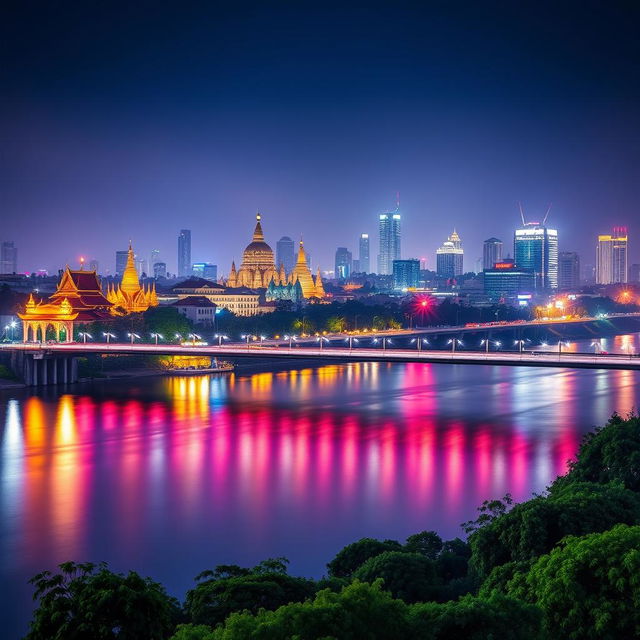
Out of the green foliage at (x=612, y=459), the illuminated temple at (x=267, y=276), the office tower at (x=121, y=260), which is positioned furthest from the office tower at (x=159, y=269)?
the green foliage at (x=612, y=459)

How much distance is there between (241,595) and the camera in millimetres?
9977

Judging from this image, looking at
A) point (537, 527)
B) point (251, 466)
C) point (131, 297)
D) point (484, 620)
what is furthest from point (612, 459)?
point (131, 297)

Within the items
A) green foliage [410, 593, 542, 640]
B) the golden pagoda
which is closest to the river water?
green foliage [410, 593, 542, 640]

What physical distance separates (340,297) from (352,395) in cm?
7536

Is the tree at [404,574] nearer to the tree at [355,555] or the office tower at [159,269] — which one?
the tree at [355,555]

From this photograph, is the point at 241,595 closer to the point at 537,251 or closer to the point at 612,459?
the point at 612,459

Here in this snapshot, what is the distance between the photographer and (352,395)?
121ft

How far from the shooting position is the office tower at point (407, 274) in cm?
16525

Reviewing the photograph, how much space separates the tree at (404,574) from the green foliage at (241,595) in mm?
1167

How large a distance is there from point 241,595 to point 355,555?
11.3 feet

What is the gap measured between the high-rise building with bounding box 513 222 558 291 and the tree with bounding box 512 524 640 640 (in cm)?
14516

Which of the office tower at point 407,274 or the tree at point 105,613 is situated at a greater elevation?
the office tower at point 407,274

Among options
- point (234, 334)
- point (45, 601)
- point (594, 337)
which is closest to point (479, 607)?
point (45, 601)

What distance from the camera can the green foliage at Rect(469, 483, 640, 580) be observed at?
11688 millimetres
